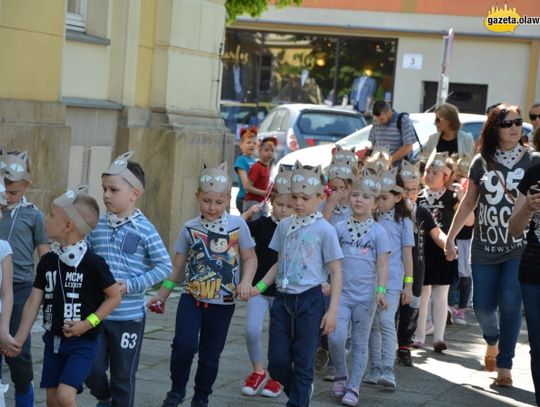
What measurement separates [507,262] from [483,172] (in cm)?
69

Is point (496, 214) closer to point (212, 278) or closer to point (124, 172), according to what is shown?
point (212, 278)

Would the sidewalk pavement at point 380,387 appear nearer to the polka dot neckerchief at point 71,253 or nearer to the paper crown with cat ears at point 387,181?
the paper crown with cat ears at point 387,181

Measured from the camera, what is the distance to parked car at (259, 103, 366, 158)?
23.1 metres

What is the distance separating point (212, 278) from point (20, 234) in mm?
1202

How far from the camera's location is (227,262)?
24.7 ft

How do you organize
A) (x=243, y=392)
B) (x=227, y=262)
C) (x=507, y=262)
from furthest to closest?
(x=507, y=262) → (x=243, y=392) → (x=227, y=262)

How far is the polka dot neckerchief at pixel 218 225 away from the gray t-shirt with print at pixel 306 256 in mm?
400

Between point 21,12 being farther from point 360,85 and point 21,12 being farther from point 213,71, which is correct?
point 360,85

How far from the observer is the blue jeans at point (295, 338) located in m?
7.46

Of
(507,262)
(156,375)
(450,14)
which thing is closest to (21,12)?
(156,375)

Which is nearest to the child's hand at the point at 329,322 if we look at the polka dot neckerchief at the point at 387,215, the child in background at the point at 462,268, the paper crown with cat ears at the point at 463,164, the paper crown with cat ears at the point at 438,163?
the polka dot neckerchief at the point at 387,215

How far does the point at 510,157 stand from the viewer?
9039 millimetres

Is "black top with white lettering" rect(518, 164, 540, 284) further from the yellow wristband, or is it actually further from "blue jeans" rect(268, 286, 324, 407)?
the yellow wristband

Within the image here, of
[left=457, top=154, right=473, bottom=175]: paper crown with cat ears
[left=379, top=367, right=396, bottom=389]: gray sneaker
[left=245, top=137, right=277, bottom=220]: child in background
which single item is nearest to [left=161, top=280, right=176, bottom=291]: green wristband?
[left=379, top=367, right=396, bottom=389]: gray sneaker
